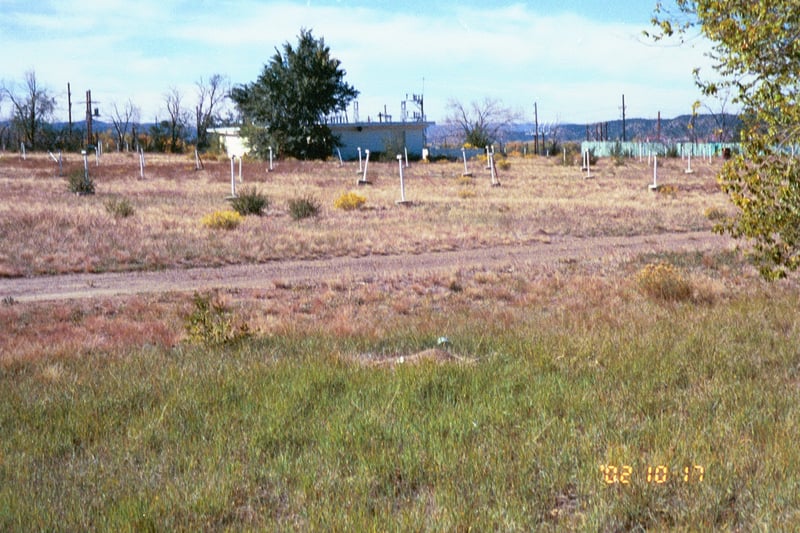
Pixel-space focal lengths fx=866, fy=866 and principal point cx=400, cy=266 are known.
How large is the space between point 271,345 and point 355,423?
3.28 metres

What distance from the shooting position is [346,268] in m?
16.6

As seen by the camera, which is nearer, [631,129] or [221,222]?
[221,222]

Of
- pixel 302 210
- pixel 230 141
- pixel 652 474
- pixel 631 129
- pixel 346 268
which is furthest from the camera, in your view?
pixel 631 129

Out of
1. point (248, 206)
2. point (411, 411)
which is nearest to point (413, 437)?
point (411, 411)

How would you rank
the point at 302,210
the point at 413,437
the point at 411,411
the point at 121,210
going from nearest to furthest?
the point at 413,437 → the point at 411,411 → the point at 121,210 → the point at 302,210

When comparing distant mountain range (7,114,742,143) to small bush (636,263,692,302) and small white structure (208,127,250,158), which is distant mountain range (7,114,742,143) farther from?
small bush (636,263,692,302)

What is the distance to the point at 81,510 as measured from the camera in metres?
4.05

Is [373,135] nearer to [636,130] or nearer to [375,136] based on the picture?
[375,136]

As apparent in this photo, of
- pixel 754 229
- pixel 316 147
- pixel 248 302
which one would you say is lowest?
pixel 248 302

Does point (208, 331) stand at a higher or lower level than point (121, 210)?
lower

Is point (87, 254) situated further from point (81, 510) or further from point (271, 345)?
point (81, 510)

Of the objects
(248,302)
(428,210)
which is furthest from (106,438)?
(428,210)

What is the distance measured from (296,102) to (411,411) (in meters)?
66.2

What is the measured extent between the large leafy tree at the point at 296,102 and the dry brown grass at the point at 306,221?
85.6 ft
